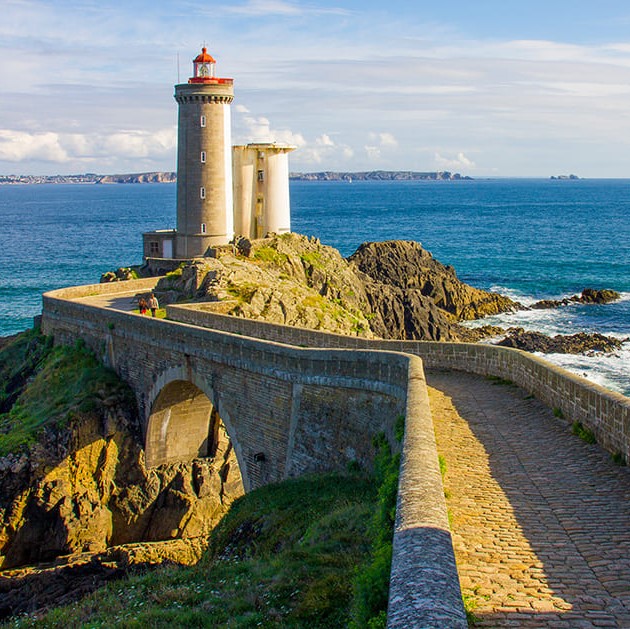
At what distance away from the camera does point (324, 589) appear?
10.0 meters

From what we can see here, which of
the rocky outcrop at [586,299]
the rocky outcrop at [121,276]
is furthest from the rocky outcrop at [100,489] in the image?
the rocky outcrop at [586,299]

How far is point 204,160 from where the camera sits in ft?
139

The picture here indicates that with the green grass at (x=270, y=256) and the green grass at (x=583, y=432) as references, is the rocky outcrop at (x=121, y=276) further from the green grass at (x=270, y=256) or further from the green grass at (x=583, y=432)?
the green grass at (x=583, y=432)

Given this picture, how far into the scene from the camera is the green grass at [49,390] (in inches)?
1021

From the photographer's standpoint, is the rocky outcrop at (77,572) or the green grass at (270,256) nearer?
the rocky outcrop at (77,572)

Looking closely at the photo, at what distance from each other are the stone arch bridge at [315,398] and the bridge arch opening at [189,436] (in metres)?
0.04

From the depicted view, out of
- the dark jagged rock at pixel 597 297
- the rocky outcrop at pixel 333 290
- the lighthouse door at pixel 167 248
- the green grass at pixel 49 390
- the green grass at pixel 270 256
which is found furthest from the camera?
the dark jagged rock at pixel 597 297

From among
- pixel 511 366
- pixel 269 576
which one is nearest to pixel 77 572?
pixel 269 576

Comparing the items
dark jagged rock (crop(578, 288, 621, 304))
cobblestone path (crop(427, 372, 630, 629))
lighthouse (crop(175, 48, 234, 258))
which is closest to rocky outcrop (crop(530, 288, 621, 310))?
dark jagged rock (crop(578, 288, 621, 304))

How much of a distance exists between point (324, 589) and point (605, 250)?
95.2m

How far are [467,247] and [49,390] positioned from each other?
3310 inches

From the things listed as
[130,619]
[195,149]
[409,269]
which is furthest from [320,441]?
[409,269]

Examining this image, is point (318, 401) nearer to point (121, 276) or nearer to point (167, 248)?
point (121, 276)

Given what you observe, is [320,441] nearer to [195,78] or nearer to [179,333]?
[179,333]
